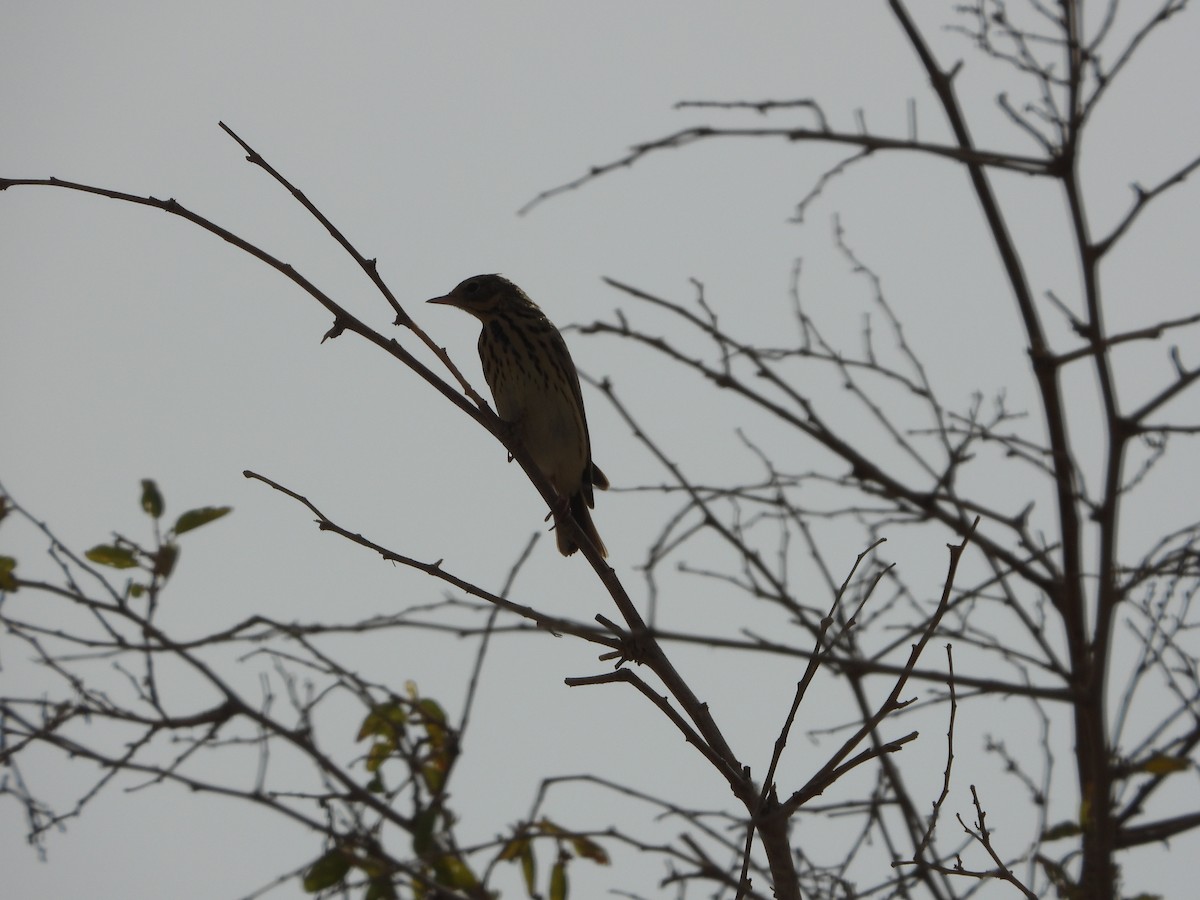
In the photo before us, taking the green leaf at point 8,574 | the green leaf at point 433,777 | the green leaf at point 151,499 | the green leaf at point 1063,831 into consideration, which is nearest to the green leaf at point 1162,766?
the green leaf at point 1063,831

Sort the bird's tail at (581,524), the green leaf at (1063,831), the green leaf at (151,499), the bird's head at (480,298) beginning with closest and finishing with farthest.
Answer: the green leaf at (1063,831) → the green leaf at (151,499) → the bird's tail at (581,524) → the bird's head at (480,298)

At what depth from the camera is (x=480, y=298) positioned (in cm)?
737

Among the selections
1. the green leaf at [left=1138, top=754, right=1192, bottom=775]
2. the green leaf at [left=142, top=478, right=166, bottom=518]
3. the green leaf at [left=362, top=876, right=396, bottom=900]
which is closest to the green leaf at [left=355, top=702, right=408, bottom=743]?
the green leaf at [left=362, top=876, right=396, bottom=900]

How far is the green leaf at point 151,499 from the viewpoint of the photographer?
5.11 metres

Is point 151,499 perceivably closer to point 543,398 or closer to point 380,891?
point 380,891

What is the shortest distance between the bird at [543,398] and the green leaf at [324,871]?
94.5 inches

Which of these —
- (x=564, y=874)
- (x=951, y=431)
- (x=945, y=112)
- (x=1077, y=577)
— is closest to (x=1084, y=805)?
(x=1077, y=577)

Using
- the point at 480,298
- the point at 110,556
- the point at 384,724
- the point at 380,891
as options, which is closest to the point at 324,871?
the point at 380,891

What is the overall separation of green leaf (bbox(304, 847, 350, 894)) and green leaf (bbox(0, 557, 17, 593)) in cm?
155

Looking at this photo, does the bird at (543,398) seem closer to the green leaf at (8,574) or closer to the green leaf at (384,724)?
the green leaf at (384,724)

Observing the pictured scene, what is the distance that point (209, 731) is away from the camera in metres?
5.05

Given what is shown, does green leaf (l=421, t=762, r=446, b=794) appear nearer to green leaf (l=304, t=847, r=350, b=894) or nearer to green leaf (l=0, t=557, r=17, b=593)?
green leaf (l=304, t=847, r=350, b=894)

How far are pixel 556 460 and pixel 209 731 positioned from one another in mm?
2579

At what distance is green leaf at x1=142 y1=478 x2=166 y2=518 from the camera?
201 inches
